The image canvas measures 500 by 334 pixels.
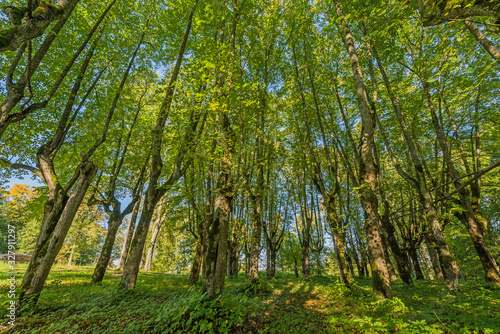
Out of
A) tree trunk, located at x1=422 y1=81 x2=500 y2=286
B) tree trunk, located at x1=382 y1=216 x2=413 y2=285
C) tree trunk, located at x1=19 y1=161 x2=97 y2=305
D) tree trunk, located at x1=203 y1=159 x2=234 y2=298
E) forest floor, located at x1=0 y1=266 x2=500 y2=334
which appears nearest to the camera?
forest floor, located at x1=0 y1=266 x2=500 y2=334

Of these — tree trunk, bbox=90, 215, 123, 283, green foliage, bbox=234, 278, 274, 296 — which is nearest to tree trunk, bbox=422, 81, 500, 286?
green foliage, bbox=234, 278, 274, 296

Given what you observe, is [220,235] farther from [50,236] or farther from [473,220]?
[473,220]

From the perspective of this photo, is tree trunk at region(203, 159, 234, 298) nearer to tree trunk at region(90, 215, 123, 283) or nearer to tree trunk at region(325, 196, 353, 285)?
tree trunk at region(325, 196, 353, 285)

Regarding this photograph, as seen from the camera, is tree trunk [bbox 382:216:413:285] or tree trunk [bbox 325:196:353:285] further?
tree trunk [bbox 382:216:413:285]

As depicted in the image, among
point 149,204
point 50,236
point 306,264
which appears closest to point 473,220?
A: point 306,264

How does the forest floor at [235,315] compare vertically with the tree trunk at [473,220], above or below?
below

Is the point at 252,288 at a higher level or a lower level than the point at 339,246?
lower

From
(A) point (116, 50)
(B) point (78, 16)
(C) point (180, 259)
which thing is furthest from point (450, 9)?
(C) point (180, 259)

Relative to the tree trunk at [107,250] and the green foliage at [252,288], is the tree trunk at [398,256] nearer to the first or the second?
the green foliage at [252,288]

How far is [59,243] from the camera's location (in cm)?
576

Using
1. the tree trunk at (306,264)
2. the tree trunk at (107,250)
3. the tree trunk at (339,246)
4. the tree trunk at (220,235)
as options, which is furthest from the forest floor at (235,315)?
the tree trunk at (306,264)

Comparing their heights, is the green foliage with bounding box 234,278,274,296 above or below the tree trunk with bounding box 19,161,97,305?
below

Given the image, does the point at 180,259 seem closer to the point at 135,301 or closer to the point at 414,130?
the point at 135,301

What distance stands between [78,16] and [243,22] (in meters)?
6.73
